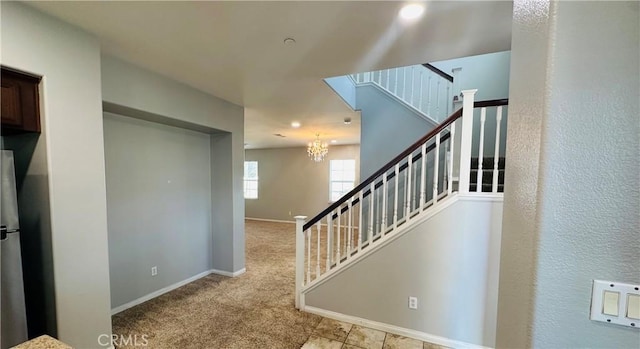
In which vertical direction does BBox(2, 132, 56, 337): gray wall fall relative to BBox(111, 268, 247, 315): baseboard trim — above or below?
above

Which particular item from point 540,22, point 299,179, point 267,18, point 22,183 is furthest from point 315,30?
point 299,179

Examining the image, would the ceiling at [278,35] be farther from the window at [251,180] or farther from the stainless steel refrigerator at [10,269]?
the window at [251,180]

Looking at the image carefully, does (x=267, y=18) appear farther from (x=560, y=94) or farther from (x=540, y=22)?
(x=560, y=94)

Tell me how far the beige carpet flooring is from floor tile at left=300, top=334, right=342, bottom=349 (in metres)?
0.06

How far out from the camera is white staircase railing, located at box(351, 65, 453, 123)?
12.0 feet

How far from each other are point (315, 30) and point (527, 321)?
1921 millimetres

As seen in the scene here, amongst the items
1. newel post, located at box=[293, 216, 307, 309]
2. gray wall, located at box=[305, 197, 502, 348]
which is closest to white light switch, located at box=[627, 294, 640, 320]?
gray wall, located at box=[305, 197, 502, 348]

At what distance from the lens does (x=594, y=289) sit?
649mm

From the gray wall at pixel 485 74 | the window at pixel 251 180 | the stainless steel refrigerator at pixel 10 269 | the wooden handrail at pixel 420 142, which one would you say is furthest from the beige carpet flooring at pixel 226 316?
the window at pixel 251 180

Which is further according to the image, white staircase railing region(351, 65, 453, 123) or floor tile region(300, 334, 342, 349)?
white staircase railing region(351, 65, 453, 123)

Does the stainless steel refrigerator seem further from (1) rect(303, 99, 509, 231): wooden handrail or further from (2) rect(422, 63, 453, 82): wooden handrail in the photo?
(2) rect(422, 63, 453, 82): wooden handrail

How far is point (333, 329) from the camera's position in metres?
2.37

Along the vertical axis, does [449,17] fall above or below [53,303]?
above

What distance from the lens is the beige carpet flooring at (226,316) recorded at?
2.23 metres
